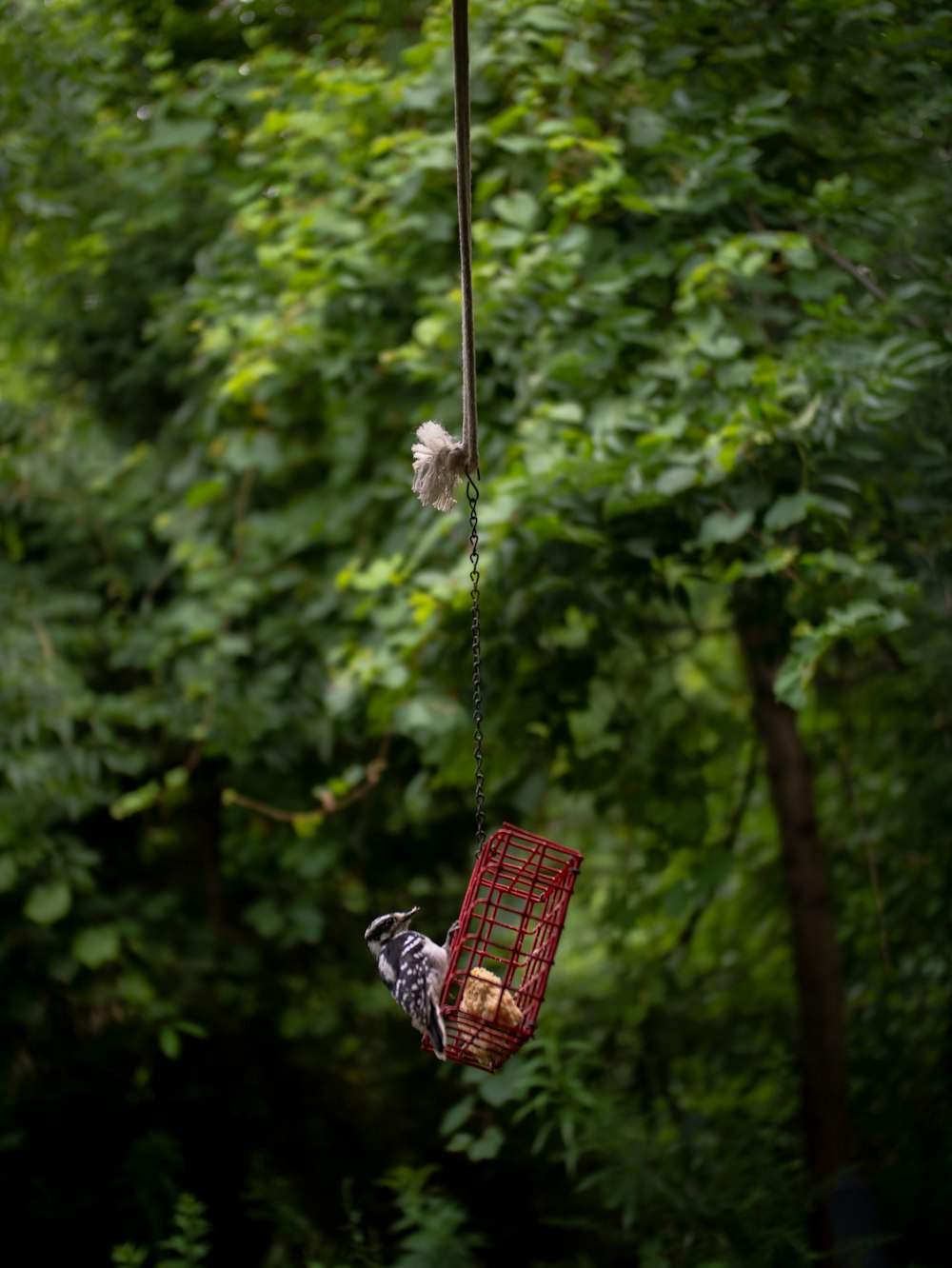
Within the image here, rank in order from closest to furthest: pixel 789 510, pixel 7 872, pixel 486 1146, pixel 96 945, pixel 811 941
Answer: pixel 789 510 < pixel 486 1146 < pixel 7 872 < pixel 96 945 < pixel 811 941

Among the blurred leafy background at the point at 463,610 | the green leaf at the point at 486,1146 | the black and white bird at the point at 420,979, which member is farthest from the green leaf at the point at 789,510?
the green leaf at the point at 486,1146

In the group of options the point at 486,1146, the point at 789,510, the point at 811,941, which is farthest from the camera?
the point at 811,941

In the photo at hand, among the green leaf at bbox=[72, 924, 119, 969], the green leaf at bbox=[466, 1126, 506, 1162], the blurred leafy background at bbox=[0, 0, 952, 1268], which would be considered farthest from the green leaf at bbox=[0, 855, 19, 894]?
the green leaf at bbox=[466, 1126, 506, 1162]

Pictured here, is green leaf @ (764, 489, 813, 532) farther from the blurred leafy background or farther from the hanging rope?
the hanging rope

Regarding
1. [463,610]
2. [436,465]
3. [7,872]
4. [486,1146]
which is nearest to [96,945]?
[7,872]

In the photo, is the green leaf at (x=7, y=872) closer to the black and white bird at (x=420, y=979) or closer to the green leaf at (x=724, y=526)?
the black and white bird at (x=420, y=979)

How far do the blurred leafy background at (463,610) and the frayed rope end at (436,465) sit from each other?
2.39 feet

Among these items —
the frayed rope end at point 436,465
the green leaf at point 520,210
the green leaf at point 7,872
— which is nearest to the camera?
the frayed rope end at point 436,465

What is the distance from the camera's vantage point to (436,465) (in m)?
1.59

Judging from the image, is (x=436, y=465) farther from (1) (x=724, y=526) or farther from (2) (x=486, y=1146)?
(2) (x=486, y=1146)

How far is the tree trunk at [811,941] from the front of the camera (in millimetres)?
3418

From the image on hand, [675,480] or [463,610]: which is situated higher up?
[675,480]

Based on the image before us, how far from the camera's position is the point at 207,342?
292 centimetres

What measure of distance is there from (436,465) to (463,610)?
1.01 m
